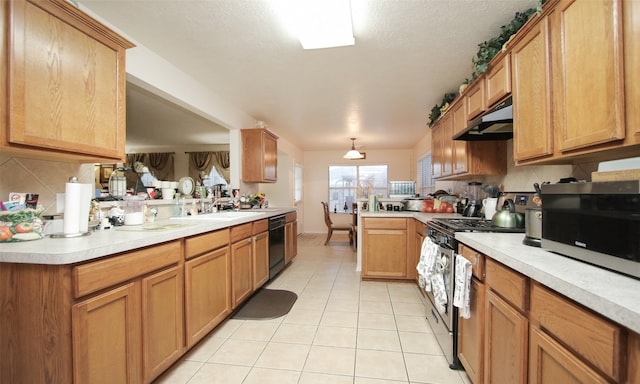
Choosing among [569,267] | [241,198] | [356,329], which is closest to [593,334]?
[569,267]

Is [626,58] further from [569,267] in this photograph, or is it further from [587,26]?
[569,267]

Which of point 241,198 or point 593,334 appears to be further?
point 241,198

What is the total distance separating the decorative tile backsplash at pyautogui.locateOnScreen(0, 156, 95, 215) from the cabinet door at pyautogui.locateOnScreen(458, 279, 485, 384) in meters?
2.46

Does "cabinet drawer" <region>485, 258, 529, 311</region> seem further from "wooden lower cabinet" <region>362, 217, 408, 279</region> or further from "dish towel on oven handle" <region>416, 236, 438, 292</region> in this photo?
"wooden lower cabinet" <region>362, 217, 408, 279</region>

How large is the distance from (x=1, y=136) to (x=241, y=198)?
8.89ft

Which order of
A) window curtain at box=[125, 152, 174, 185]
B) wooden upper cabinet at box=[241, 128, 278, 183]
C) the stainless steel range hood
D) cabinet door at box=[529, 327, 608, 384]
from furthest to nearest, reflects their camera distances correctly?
window curtain at box=[125, 152, 174, 185] → wooden upper cabinet at box=[241, 128, 278, 183] → the stainless steel range hood → cabinet door at box=[529, 327, 608, 384]

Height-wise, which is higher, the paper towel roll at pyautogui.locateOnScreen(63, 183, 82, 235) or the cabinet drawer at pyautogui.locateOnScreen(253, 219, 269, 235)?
the paper towel roll at pyautogui.locateOnScreen(63, 183, 82, 235)

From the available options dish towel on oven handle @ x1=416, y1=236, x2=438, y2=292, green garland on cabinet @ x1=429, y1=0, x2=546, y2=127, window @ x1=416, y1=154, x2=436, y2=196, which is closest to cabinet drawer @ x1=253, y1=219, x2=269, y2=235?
dish towel on oven handle @ x1=416, y1=236, x2=438, y2=292

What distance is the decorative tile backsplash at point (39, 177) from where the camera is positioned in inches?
55.9

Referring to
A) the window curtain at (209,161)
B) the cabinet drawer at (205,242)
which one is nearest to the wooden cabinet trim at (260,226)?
the cabinet drawer at (205,242)

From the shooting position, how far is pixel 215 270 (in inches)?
81.0

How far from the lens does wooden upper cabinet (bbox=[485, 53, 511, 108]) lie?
5.78 ft

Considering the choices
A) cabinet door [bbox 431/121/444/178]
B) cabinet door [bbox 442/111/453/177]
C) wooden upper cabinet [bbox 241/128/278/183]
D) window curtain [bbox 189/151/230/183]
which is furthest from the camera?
window curtain [bbox 189/151/230/183]

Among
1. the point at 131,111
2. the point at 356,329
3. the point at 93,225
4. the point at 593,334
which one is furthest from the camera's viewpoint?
the point at 131,111
